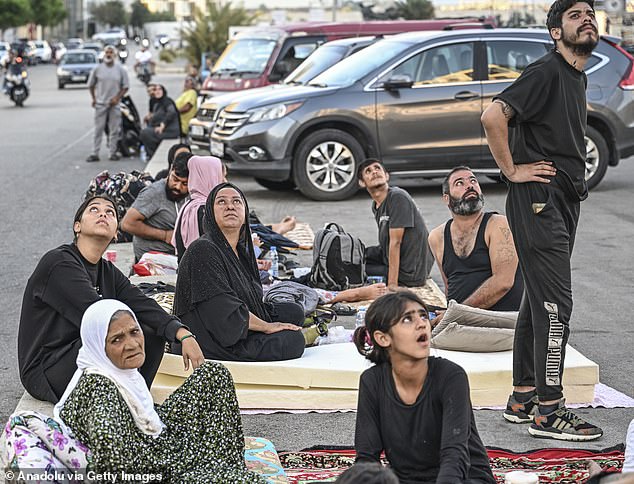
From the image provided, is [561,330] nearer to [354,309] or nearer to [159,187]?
[354,309]

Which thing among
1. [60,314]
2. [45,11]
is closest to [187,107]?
[60,314]

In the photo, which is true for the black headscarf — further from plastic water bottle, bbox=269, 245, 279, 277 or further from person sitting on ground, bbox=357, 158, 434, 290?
plastic water bottle, bbox=269, 245, 279, 277

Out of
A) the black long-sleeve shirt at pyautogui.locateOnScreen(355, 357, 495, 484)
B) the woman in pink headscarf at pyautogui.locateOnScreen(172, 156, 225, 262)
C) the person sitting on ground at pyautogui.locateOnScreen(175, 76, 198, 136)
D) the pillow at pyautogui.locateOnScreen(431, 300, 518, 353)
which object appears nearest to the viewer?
the black long-sleeve shirt at pyautogui.locateOnScreen(355, 357, 495, 484)

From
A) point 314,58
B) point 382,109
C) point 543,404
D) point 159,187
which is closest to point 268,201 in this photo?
point 382,109

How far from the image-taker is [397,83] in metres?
14.4

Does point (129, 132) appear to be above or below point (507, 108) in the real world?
below

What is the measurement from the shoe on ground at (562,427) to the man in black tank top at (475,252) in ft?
4.94

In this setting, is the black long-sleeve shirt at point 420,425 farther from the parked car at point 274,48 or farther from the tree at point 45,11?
the tree at point 45,11

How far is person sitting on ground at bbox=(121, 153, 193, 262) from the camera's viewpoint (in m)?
9.55

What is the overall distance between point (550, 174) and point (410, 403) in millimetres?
1678

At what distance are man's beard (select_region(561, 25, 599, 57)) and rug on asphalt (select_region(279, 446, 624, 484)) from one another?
1.86 metres

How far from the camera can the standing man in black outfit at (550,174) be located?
5.57 m

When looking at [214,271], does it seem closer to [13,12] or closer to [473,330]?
[473,330]

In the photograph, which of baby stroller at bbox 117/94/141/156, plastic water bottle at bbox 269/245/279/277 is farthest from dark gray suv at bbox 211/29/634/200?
baby stroller at bbox 117/94/141/156
